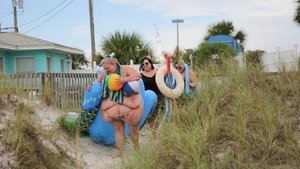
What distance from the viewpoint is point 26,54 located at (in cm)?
2377

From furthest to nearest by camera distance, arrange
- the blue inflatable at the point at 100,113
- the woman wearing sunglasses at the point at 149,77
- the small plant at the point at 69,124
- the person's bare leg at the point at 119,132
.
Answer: the woman wearing sunglasses at the point at 149,77 → the small plant at the point at 69,124 → the blue inflatable at the point at 100,113 → the person's bare leg at the point at 119,132

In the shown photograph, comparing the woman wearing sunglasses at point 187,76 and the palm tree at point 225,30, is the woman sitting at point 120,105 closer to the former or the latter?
the woman wearing sunglasses at point 187,76

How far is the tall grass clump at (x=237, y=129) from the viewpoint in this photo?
4762 mm

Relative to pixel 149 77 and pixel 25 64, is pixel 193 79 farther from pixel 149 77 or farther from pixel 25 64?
pixel 25 64

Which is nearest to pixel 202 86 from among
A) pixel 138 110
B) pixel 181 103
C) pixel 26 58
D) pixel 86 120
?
pixel 181 103

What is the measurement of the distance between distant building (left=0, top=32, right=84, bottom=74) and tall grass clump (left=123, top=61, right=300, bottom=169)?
17.3 metres

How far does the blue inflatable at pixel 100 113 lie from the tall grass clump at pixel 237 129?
142cm

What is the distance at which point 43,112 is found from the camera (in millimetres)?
8633

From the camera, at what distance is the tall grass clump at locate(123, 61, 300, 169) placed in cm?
476

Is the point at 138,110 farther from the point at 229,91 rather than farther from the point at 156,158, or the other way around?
the point at 156,158

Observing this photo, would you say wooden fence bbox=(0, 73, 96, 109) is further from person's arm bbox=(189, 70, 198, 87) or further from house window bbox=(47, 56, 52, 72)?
house window bbox=(47, 56, 52, 72)

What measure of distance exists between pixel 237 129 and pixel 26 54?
20049 mm

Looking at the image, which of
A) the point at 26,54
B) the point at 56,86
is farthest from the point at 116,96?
the point at 26,54

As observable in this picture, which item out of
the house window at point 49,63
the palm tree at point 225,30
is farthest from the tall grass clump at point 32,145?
the palm tree at point 225,30
